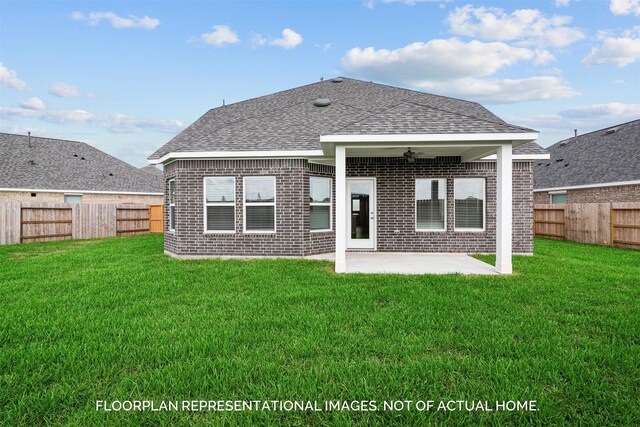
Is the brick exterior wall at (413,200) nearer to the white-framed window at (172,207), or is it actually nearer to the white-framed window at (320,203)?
the white-framed window at (320,203)

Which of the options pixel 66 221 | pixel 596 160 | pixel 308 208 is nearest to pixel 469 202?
pixel 308 208

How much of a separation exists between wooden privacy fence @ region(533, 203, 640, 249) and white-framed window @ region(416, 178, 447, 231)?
25.7ft

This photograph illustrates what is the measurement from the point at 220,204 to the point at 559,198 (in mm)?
20708

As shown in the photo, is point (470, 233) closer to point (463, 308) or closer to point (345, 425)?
point (463, 308)

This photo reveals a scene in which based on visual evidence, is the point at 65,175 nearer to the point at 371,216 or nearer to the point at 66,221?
the point at 66,221

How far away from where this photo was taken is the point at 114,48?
1517cm

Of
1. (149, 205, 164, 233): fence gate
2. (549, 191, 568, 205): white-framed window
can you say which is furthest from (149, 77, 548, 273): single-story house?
(549, 191, 568, 205): white-framed window

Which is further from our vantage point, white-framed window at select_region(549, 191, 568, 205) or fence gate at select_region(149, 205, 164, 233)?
fence gate at select_region(149, 205, 164, 233)

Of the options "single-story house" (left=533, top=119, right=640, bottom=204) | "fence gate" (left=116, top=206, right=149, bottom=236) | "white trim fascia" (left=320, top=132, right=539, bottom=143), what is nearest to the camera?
"white trim fascia" (left=320, top=132, right=539, bottom=143)

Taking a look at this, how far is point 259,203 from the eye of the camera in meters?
11.2

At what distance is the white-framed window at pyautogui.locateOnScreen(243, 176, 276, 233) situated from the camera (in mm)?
11211

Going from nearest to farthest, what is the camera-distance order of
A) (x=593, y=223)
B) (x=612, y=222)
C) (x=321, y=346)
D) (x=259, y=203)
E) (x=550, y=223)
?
1. (x=321, y=346)
2. (x=259, y=203)
3. (x=612, y=222)
4. (x=593, y=223)
5. (x=550, y=223)

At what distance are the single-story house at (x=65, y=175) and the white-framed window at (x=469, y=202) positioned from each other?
2363 centimetres

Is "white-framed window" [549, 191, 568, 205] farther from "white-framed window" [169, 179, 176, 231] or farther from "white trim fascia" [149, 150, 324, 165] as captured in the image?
"white-framed window" [169, 179, 176, 231]
